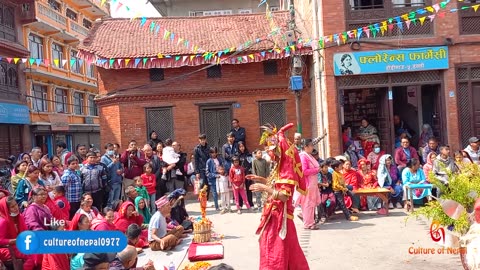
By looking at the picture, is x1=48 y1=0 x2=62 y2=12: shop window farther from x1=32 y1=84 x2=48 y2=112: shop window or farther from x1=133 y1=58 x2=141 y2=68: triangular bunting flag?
x1=133 y1=58 x2=141 y2=68: triangular bunting flag

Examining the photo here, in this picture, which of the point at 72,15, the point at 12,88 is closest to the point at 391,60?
the point at 12,88

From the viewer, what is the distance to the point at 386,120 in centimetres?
1380

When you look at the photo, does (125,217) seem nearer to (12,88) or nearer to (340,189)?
(340,189)

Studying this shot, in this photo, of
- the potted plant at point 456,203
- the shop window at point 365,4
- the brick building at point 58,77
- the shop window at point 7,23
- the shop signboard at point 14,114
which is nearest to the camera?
the potted plant at point 456,203

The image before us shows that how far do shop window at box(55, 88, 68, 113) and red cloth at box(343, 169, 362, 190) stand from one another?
23491 mm

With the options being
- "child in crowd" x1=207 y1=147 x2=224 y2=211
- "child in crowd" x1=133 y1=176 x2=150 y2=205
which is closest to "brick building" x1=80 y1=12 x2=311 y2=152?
"child in crowd" x1=207 y1=147 x2=224 y2=211

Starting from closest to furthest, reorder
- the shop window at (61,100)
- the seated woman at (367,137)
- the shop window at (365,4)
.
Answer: the shop window at (365,4), the seated woman at (367,137), the shop window at (61,100)

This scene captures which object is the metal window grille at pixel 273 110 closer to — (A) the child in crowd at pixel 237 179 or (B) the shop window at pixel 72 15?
(A) the child in crowd at pixel 237 179

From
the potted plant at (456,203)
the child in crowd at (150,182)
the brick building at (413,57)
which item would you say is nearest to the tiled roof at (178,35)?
the brick building at (413,57)

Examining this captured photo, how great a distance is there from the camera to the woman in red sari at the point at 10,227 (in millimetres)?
6121

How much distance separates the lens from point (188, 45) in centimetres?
1605

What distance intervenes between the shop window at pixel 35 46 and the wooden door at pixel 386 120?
21.3 meters

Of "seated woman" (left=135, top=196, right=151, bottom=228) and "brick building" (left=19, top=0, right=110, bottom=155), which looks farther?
"brick building" (left=19, top=0, right=110, bottom=155)

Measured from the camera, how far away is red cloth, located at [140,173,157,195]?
35.8 feet
